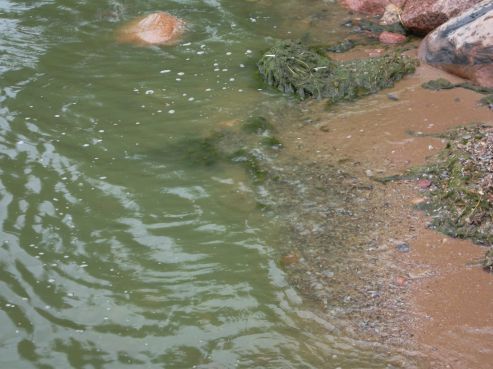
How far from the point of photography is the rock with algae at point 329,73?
863 cm

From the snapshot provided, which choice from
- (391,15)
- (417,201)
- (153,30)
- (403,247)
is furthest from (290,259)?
(391,15)

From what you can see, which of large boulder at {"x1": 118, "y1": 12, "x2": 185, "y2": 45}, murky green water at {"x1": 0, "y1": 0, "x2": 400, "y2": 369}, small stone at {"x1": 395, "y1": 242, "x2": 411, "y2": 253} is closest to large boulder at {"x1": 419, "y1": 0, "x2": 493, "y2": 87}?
murky green water at {"x1": 0, "y1": 0, "x2": 400, "y2": 369}

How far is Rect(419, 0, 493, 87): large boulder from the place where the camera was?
26.7 feet

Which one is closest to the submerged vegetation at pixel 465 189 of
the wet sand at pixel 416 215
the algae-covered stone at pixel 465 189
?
the algae-covered stone at pixel 465 189

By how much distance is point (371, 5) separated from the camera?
36.0 ft

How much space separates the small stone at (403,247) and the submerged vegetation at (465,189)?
38cm

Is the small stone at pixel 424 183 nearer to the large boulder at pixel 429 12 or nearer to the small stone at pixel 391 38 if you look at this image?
the large boulder at pixel 429 12

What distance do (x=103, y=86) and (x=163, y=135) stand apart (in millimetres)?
1666

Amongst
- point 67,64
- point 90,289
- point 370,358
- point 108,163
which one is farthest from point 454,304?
point 67,64

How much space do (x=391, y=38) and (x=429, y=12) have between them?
0.66 metres

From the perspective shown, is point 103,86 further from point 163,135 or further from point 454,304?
point 454,304

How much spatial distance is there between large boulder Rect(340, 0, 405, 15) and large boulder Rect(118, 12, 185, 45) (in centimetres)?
288

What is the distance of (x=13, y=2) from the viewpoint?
11.7 m

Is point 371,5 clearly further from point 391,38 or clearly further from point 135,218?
point 135,218
